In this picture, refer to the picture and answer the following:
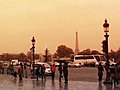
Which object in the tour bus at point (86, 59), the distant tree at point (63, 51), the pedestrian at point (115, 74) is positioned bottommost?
the pedestrian at point (115, 74)

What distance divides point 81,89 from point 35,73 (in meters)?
18.5

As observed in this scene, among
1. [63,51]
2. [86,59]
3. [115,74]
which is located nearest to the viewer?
[115,74]

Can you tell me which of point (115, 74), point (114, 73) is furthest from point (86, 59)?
point (115, 74)

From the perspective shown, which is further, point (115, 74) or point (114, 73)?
point (114, 73)

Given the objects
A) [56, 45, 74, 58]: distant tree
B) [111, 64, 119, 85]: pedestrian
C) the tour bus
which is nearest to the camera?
[111, 64, 119, 85]: pedestrian

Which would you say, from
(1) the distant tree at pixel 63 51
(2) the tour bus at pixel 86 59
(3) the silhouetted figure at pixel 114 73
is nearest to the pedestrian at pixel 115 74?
(3) the silhouetted figure at pixel 114 73

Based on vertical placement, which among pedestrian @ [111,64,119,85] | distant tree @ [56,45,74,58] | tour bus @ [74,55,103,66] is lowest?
pedestrian @ [111,64,119,85]

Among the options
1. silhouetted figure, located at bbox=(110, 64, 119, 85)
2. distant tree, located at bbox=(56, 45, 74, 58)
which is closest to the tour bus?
distant tree, located at bbox=(56, 45, 74, 58)

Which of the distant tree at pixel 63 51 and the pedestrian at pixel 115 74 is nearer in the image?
the pedestrian at pixel 115 74

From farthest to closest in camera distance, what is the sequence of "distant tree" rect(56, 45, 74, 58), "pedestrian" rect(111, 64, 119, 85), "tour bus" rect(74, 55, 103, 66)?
"distant tree" rect(56, 45, 74, 58) < "tour bus" rect(74, 55, 103, 66) < "pedestrian" rect(111, 64, 119, 85)

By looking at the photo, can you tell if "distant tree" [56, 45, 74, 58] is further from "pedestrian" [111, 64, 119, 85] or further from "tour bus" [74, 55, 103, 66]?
"pedestrian" [111, 64, 119, 85]

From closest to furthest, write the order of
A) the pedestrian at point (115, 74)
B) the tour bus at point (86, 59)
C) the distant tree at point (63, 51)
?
the pedestrian at point (115, 74), the tour bus at point (86, 59), the distant tree at point (63, 51)

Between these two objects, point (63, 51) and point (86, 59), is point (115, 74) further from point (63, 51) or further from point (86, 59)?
point (63, 51)

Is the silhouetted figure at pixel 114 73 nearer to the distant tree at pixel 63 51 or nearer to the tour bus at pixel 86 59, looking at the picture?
the tour bus at pixel 86 59
